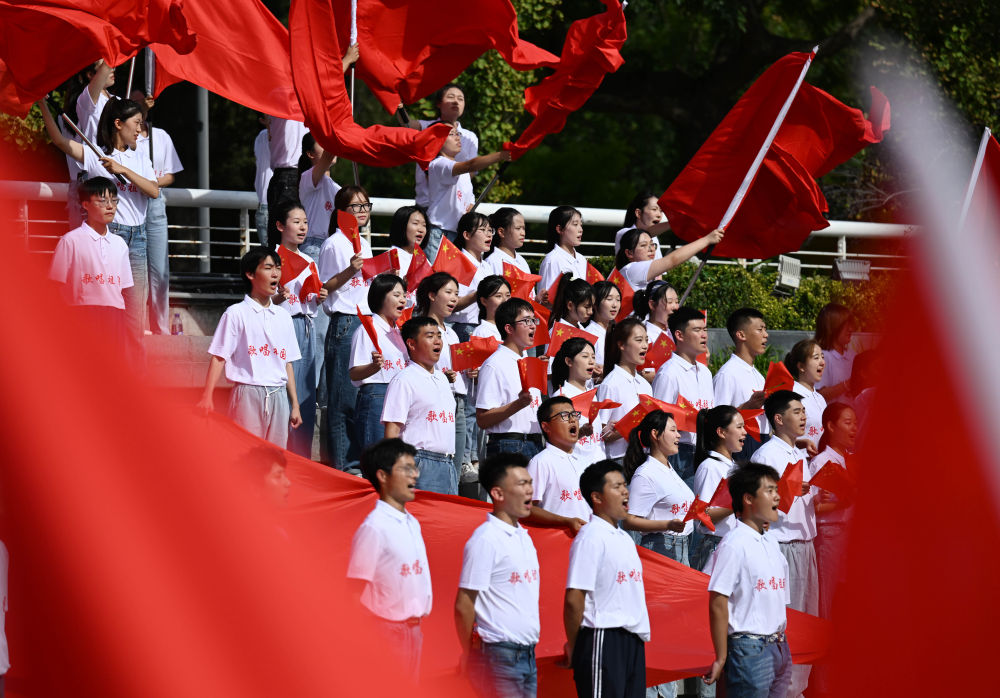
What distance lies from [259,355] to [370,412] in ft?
2.38

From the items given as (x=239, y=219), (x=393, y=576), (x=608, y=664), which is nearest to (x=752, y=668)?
(x=608, y=664)

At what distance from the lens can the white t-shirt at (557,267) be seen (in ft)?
34.2

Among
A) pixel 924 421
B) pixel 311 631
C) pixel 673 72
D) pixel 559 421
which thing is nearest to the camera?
pixel 924 421

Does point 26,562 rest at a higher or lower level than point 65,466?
lower

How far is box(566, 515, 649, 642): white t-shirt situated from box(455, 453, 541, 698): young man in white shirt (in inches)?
9.2

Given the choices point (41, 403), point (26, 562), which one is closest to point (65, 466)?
point (41, 403)

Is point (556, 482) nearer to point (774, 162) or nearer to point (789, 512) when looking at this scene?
point (789, 512)

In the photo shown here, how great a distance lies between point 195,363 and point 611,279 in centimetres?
292

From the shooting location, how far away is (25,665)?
20.8 feet

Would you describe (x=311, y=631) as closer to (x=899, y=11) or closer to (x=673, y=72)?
(x=899, y=11)

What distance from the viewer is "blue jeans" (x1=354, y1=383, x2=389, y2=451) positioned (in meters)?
8.76

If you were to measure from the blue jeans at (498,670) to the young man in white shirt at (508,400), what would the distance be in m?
2.02

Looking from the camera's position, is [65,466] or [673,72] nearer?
[65,466]

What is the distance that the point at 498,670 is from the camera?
6.59m
